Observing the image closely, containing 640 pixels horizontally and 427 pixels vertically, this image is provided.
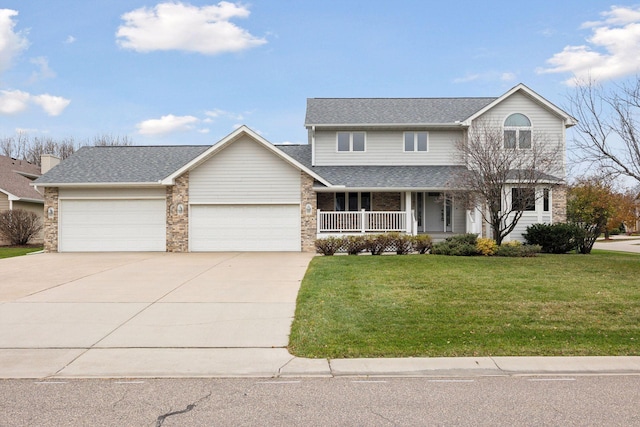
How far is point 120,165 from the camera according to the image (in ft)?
76.4

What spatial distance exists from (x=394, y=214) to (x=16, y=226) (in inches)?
789

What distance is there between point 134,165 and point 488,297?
18572 mm

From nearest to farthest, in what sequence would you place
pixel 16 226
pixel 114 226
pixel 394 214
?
pixel 114 226 → pixel 394 214 → pixel 16 226

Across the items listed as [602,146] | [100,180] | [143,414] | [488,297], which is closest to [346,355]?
[143,414]

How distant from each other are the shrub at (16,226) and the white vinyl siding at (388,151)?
53.4 feet

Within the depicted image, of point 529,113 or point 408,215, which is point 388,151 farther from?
point 529,113

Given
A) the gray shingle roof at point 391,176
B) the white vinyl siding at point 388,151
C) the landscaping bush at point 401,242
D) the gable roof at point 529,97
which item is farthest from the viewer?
the white vinyl siding at point 388,151

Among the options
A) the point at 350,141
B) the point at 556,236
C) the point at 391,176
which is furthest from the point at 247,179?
the point at 556,236

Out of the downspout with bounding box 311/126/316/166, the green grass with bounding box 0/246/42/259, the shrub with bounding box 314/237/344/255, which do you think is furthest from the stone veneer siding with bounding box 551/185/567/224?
the green grass with bounding box 0/246/42/259

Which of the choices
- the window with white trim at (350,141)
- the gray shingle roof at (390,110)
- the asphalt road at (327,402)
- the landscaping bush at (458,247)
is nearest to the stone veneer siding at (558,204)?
the gray shingle roof at (390,110)

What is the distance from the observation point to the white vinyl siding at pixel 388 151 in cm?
2405

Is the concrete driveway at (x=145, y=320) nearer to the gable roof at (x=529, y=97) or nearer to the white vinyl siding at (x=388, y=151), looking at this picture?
the white vinyl siding at (x=388, y=151)

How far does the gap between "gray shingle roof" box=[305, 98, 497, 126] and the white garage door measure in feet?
27.5

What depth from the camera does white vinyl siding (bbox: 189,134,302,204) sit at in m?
21.2
